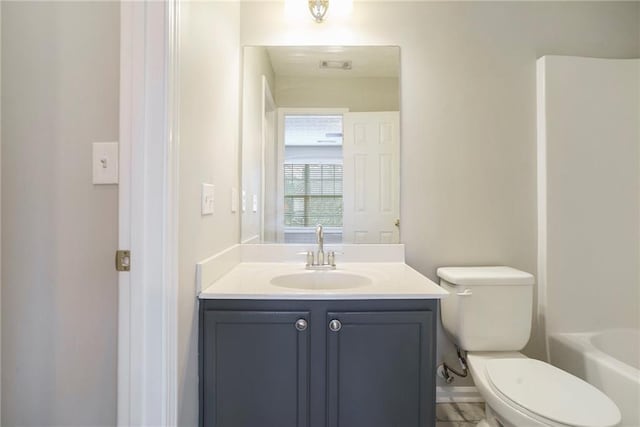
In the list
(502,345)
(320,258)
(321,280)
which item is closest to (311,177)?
(320,258)

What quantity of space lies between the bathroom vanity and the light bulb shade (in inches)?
55.4

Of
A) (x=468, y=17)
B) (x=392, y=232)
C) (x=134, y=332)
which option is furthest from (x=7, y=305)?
(x=468, y=17)

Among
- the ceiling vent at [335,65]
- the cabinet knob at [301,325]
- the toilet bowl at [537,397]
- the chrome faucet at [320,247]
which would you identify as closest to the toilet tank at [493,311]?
the toilet bowl at [537,397]

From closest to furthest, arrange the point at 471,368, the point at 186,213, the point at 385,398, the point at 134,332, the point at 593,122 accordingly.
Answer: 1. the point at 134,332
2. the point at 186,213
3. the point at 385,398
4. the point at 471,368
5. the point at 593,122

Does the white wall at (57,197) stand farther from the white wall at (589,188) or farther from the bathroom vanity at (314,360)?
the white wall at (589,188)

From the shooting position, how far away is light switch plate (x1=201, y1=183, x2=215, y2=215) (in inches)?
43.4

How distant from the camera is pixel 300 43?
65.8 inches

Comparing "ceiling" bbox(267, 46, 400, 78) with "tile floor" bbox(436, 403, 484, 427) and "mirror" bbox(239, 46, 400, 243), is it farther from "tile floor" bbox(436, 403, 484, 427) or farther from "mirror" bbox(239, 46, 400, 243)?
"tile floor" bbox(436, 403, 484, 427)

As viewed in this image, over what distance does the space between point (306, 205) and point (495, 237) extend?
3.38 feet

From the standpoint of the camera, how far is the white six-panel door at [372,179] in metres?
1.67

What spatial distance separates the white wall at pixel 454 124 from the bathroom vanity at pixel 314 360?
66 cm

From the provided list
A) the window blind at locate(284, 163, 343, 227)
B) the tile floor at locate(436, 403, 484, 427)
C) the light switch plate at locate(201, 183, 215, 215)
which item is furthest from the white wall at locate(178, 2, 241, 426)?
the tile floor at locate(436, 403, 484, 427)

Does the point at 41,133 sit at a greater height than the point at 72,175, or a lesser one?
greater

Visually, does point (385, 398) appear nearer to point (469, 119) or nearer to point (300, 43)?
point (469, 119)
